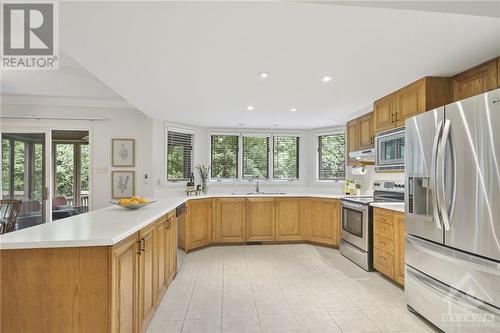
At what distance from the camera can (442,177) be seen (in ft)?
6.48

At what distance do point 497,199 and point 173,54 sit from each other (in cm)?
245

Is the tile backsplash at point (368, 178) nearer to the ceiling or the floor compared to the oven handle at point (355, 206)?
nearer to the ceiling

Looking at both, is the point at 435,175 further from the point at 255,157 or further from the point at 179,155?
the point at 179,155

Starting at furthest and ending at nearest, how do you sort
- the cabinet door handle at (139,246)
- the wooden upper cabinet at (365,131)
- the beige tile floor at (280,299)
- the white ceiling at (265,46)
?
the wooden upper cabinet at (365,131), the beige tile floor at (280,299), the cabinet door handle at (139,246), the white ceiling at (265,46)

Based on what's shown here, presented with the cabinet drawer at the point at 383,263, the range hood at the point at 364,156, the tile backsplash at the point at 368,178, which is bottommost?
the cabinet drawer at the point at 383,263

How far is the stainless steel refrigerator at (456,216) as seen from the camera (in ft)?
5.33

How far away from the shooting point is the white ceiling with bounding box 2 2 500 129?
1.56 meters

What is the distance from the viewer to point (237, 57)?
84.4 inches

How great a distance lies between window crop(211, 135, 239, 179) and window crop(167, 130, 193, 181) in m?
0.49

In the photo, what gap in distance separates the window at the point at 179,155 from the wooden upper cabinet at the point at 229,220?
38.4 inches

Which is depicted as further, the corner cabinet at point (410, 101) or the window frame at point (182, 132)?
the window frame at point (182, 132)

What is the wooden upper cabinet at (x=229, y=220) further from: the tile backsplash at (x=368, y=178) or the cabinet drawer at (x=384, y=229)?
the cabinet drawer at (x=384, y=229)

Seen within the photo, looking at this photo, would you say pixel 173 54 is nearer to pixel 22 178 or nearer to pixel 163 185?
pixel 163 185

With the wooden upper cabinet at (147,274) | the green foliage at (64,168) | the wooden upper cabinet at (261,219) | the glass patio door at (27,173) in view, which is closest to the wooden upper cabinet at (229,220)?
the wooden upper cabinet at (261,219)
